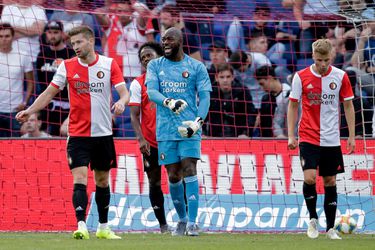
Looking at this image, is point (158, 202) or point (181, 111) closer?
point (181, 111)

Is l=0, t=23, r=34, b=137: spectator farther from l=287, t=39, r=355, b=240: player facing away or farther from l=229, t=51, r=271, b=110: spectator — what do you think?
l=287, t=39, r=355, b=240: player facing away

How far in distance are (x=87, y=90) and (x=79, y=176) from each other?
97cm

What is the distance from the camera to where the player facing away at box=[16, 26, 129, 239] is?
1118cm

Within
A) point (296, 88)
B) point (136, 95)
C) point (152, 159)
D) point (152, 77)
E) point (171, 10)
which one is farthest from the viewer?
point (171, 10)

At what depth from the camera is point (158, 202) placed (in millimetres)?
12852

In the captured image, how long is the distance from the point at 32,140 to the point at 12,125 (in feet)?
6.55

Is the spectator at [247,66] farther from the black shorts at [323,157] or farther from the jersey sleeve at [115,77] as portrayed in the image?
the jersey sleeve at [115,77]

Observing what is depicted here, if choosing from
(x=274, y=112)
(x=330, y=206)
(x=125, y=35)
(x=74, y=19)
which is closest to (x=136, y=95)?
(x=330, y=206)

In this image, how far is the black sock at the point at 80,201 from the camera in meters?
11.0

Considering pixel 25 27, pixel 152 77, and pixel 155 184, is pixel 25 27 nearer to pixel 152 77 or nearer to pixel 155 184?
pixel 155 184

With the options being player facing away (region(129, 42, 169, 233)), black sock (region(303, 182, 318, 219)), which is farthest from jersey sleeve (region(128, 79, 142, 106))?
black sock (region(303, 182, 318, 219))

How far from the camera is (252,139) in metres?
14.3

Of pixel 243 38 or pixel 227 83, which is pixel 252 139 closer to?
pixel 227 83

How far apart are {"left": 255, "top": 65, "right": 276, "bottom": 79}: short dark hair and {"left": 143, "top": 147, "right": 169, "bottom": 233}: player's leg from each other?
447 cm
